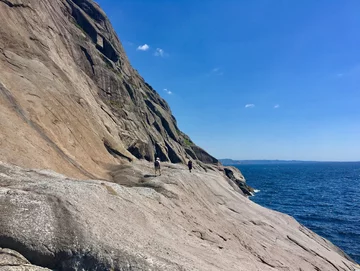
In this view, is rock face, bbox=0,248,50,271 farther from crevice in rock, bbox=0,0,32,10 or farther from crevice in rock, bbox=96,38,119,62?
crevice in rock, bbox=96,38,119,62

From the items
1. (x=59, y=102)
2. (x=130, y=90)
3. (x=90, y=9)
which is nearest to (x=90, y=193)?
(x=59, y=102)

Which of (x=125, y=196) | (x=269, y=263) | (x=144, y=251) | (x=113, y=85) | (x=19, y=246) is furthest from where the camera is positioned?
(x=113, y=85)

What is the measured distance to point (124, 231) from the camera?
598 inches

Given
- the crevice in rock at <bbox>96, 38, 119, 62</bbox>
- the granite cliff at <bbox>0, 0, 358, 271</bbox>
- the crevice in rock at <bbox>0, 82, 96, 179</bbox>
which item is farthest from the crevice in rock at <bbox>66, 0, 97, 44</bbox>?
the crevice in rock at <bbox>0, 82, 96, 179</bbox>

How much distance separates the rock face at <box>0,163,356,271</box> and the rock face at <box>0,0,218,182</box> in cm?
805

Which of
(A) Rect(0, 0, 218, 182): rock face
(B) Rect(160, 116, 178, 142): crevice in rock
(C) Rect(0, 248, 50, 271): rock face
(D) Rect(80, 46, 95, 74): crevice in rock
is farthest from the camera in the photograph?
(B) Rect(160, 116, 178, 142): crevice in rock

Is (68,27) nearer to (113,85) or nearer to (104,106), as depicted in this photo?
(113,85)

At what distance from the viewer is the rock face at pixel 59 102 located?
30.0 meters

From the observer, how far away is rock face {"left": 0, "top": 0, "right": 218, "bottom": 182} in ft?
98.3

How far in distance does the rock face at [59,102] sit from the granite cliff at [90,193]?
170mm

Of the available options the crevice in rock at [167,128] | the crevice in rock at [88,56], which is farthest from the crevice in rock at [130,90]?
the crevice in rock at [167,128]

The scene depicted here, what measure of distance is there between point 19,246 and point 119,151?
110ft

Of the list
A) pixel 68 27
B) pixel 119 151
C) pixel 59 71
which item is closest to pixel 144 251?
pixel 119 151

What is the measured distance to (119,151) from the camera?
1810 inches
